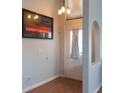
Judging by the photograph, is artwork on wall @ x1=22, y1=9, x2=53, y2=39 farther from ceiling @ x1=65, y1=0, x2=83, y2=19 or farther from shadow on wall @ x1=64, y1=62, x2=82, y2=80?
shadow on wall @ x1=64, y1=62, x2=82, y2=80

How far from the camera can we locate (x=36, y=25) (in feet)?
11.9

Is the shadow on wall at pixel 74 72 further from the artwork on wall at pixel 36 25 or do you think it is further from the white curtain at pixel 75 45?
the artwork on wall at pixel 36 25

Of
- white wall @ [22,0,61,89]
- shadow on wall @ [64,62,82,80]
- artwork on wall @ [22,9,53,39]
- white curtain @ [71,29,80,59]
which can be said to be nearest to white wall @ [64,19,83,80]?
shadow on wall @ [64,62,82,80]

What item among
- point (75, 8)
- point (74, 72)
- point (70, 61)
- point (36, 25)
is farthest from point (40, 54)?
point (75, 8)

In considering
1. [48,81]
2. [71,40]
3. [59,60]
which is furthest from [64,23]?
[48,81]

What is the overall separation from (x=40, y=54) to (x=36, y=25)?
3.11 feet

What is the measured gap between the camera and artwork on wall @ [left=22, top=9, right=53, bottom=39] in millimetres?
3232

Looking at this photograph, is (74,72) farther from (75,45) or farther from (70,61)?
(75,45)

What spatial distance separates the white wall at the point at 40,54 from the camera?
3344mm

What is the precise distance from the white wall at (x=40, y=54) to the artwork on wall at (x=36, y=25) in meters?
0.14
